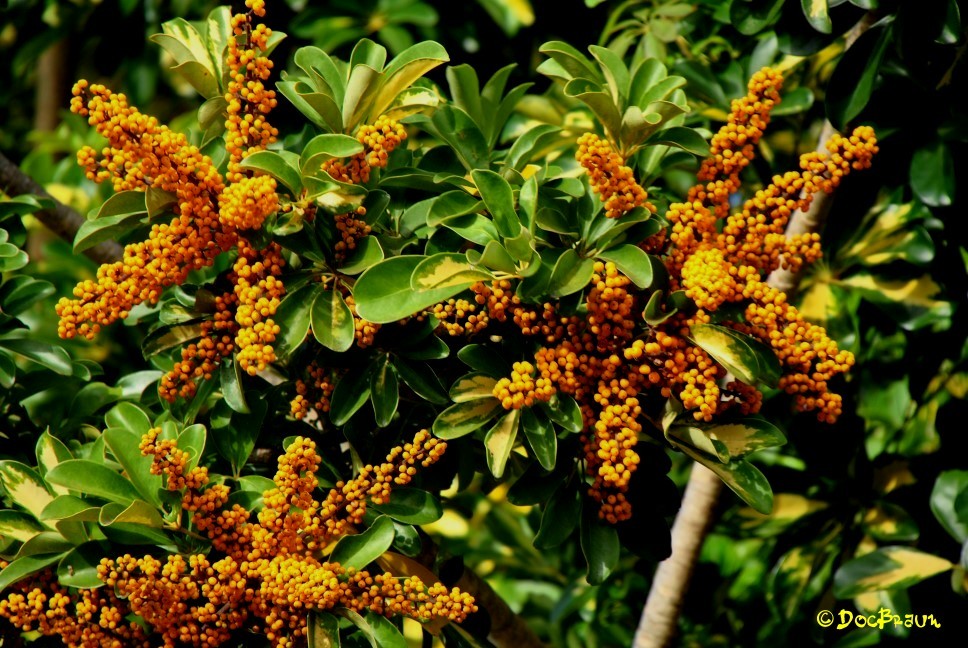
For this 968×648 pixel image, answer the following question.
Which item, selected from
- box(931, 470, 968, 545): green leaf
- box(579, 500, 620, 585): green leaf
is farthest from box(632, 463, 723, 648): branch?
→ box(579, 500, 620, 585): green leaf

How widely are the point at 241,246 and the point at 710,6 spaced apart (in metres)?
1.28

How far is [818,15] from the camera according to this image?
178 centimetres

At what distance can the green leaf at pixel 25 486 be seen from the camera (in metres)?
1.55

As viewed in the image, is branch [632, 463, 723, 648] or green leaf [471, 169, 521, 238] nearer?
green leaf [471, 169, 521, 238]

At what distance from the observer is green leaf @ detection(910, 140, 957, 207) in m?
2.03

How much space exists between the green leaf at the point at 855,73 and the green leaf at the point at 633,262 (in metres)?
0.72

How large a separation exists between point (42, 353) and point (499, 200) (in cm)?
84

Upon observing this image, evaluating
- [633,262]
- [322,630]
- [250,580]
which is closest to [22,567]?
[250,580]

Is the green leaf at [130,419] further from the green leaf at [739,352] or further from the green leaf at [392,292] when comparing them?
the green leaf at [739,352]

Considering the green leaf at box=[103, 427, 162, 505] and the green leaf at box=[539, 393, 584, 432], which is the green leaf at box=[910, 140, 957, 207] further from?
the green leaf at box=[103, 427, 162, 505]

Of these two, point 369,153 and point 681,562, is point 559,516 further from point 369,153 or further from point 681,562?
point 681,562

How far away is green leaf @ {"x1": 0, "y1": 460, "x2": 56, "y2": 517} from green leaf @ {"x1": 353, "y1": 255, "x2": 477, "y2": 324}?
572mm

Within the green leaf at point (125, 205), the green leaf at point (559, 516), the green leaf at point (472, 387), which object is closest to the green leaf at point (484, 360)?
the green leaf at point (472, 387)

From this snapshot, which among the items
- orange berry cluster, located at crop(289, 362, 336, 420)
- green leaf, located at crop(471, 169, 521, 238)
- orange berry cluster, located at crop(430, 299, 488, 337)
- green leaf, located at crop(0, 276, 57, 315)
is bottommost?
green leaf, located at crop(0, 276, 57, 315)
